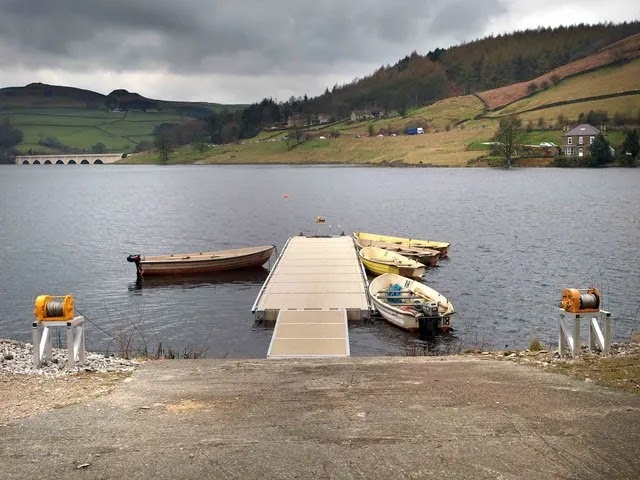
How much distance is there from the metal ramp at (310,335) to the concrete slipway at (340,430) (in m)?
7.52

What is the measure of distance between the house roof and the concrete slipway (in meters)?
164

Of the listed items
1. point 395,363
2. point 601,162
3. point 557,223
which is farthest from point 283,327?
point 601,162

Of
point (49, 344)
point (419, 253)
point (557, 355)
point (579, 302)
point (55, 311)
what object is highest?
point (55, 311)

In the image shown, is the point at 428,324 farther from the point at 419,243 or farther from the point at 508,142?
the point at 508,142

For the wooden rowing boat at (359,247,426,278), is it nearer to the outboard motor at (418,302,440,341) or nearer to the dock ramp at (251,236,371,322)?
the dock ramp at (251,236,371,322)

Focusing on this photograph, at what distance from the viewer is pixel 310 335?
76.2 ft

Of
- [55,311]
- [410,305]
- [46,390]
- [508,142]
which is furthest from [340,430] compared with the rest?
[508,142]

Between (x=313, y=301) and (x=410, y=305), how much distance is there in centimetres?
450

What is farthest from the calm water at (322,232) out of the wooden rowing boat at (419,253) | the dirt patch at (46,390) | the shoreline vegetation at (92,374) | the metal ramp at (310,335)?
the dirt patch at (46,390)

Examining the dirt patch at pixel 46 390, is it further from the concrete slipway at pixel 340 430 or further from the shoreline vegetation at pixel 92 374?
the concrete slipway at pixel 340 430

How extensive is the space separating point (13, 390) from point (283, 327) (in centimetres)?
1293

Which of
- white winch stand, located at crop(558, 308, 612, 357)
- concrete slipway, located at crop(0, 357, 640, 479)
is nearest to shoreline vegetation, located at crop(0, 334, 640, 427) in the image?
white winch stand, located at crop(558, 308, 612, 357)

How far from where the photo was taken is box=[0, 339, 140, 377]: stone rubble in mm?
13828

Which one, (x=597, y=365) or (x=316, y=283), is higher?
(x=597, y=365)
